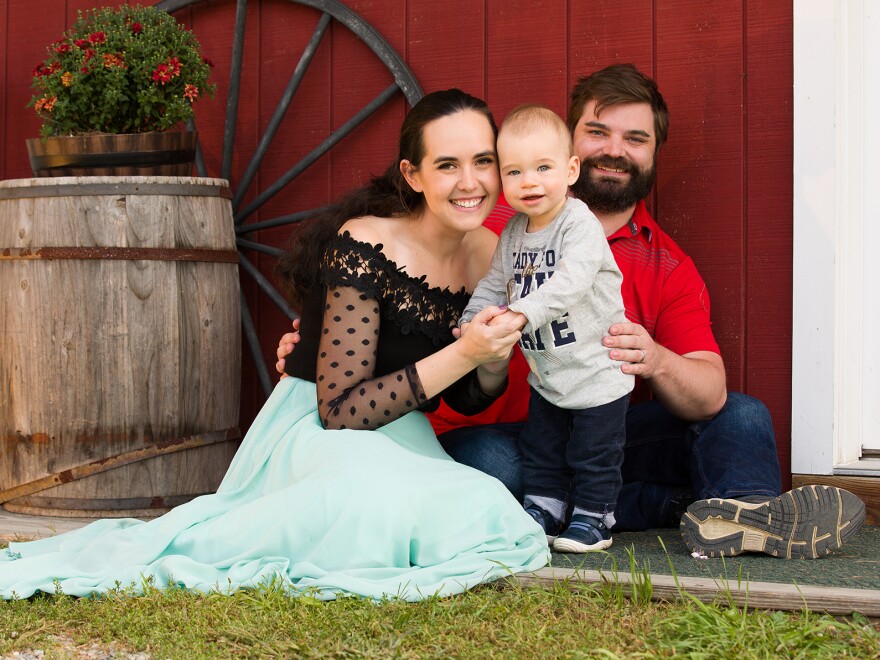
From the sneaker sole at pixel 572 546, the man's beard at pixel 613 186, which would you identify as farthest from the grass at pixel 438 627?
the man's beard at pixel 613 186

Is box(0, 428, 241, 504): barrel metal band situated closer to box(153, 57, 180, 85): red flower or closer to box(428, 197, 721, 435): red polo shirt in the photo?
box(428, 197, 721, 435): red polo shirt

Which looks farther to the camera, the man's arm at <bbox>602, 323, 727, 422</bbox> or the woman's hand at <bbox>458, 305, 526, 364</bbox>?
the man's arm at <bbox>602, 323, 727, 422</bbox>

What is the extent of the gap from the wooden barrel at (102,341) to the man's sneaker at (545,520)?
1.08 meters

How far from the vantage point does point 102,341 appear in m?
2.88

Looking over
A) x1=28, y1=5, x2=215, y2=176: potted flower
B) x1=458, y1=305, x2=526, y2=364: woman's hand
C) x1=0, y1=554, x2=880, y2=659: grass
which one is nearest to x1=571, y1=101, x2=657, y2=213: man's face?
x1=458, y1=305, x2=526, y2=364: woman's hand

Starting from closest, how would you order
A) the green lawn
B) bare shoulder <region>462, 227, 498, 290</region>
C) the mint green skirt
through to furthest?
the green lawn < the mint green skirt < bare shoulder <region>462, 227, 498, 290</region>

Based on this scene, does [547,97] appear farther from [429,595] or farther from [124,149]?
[429,595]

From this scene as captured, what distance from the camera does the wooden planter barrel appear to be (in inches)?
117

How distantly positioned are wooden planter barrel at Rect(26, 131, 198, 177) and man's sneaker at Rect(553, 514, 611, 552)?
63.4 inches

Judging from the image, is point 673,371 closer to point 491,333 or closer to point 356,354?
point 491,333

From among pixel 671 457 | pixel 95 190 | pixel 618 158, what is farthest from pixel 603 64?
pixel 95 190

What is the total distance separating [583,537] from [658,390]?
1.43 feet

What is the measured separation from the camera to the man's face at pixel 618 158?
2779mm

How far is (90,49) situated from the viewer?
305 centimetres
